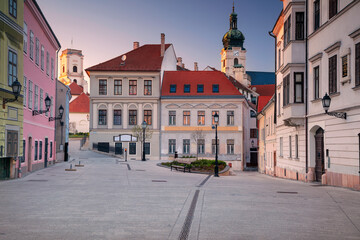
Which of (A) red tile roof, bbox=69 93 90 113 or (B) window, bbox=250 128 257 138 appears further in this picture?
(A) red tile roof, bbox=69 93 90 113

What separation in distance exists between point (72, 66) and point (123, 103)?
8280cm

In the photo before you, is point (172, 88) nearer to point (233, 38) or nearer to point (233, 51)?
point (233, 51)

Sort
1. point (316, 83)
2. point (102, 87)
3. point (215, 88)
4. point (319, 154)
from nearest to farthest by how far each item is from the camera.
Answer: point (316, 83) < point (319, 154) < point (102, 87) < point (215, 88)

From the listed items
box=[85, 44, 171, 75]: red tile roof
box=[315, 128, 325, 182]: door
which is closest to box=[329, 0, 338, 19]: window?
box=[315, 128, 325, 182]: door

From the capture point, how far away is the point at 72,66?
140 metres

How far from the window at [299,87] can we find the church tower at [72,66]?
118m

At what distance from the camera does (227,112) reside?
202 ft

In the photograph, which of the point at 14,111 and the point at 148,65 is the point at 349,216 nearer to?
the point at 14,111

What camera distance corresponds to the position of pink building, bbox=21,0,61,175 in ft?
87.6

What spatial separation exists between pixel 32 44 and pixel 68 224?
2048 centimetres

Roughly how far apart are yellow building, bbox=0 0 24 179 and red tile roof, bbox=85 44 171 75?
38072 mm

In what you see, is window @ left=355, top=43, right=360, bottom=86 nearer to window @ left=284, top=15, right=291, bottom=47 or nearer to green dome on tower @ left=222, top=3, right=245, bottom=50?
window @ left=284, top=15, right=291, bottom=47

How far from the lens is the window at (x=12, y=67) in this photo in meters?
21.5

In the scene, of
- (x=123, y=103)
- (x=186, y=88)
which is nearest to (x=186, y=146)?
(x=186, y=88)
